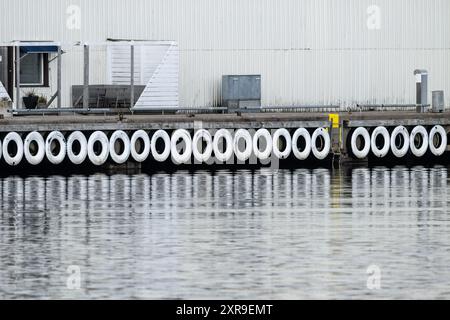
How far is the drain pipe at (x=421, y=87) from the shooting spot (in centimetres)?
5912

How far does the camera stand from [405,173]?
174 feet

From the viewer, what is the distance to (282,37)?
6122 cm

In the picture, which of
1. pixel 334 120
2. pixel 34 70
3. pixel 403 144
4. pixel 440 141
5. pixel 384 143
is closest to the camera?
pixel 334 120

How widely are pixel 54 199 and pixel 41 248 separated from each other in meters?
10.1

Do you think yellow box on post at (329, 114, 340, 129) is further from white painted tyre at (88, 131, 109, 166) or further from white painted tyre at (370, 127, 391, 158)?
white painted tyre at (88, 131, 109, 166)

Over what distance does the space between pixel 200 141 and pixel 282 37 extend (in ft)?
27.4

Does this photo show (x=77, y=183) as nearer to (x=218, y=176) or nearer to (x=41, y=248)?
(x=218, y=176)

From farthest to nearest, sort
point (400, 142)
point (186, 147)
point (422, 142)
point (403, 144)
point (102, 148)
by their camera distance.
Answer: point (422, 142), point (400, 142), point (403, 144), point (186, 147), point (102, 148)

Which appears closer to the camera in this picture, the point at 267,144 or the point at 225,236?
the point at 225,236

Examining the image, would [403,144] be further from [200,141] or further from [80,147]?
[80,147]

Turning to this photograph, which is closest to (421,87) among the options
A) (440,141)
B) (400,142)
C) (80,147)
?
(440,141)

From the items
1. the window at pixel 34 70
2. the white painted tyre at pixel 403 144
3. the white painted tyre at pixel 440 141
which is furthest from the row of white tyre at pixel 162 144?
the window at pixel 34 70

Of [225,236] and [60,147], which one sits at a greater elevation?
[60,147]

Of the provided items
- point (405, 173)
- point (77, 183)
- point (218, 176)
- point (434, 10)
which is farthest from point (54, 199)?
point (434, 10)
